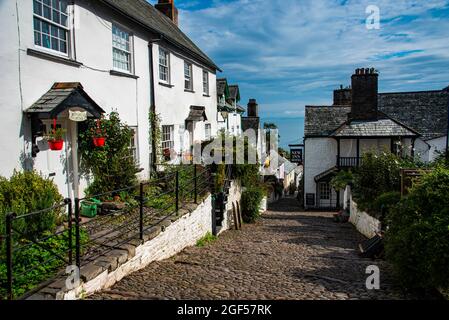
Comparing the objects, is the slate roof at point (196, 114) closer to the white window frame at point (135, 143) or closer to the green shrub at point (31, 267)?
the white window frame at point (135, 143)

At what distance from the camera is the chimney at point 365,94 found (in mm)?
25609

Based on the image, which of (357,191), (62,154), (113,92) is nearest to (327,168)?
(357,191)

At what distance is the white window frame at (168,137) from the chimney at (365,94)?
15892mm

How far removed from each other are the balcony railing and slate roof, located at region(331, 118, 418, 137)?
1820 millimetres

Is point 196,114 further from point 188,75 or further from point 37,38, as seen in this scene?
point 37,38

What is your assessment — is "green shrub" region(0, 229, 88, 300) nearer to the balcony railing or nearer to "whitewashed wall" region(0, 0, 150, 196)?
"whitewashed wall" region(0, 0, 150, 196)

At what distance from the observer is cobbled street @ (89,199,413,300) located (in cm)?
552

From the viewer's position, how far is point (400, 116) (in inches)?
1171

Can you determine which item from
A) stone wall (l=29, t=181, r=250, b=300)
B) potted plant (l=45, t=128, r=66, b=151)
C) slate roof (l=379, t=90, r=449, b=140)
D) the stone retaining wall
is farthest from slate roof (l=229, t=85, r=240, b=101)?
potted plant (l=45, t=128, r=66, b=151)

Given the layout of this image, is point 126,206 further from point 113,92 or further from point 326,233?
point 326,233

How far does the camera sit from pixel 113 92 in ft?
35.6

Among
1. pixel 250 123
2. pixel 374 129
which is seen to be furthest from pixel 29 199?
pixel 250 123

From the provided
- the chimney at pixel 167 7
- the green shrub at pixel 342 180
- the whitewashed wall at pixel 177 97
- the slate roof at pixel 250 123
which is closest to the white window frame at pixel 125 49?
the whitewashed wall at pixel 177 97

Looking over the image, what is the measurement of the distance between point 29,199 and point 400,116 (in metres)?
29.6
